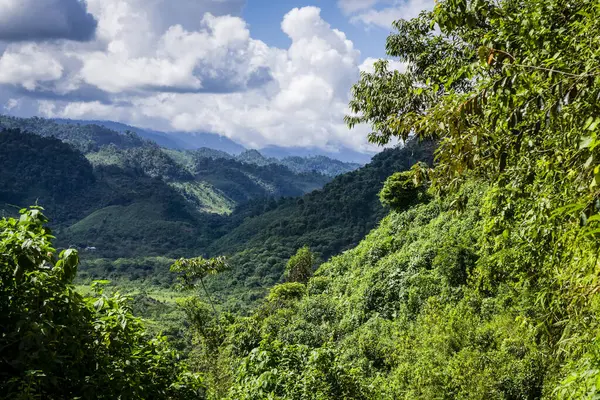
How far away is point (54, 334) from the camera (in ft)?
10.8

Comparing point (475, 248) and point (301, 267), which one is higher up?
point (475, 248)

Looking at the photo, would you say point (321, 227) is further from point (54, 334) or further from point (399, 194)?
point (54, 334)

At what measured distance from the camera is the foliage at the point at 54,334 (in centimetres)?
318

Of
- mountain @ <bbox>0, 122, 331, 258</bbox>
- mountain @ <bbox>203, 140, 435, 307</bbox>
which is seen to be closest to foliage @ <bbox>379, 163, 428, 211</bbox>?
mountain @ <bbox>203, 140, 435, 307</bbox>

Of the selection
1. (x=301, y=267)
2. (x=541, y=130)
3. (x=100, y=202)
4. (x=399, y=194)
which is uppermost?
(x=100, y=202)

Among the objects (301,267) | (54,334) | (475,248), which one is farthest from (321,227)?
(54,334)

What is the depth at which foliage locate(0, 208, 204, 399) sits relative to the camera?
318 centimetres

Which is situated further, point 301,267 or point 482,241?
point 301,267

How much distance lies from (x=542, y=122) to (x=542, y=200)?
0.66m

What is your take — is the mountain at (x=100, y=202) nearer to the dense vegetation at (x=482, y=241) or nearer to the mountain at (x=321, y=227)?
the mountain at (x=321, y=227)

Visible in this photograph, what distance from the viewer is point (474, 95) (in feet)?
11.9

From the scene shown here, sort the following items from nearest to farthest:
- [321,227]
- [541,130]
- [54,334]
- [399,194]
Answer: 1. [54,334]
2. [541,130]
3. [399,194]
4. [321,227]

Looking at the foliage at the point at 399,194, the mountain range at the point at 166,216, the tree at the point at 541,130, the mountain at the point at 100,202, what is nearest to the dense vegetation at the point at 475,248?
the tree at the point at 541,130

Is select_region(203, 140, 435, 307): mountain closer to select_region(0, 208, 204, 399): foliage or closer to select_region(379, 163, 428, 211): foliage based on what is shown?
select_region(379, 163, 428, 211): foliage
